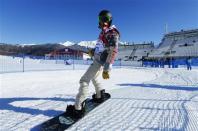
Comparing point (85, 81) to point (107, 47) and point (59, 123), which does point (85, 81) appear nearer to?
point (107, 47)

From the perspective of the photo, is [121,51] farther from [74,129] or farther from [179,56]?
[74,129]

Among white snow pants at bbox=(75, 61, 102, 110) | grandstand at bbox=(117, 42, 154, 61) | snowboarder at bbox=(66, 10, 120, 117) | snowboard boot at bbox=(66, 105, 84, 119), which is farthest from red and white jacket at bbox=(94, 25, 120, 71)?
grandstand at bbox=(117, 42, 154, 61)

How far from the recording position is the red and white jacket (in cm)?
427

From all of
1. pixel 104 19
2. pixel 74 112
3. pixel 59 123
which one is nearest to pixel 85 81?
pixel 74 112

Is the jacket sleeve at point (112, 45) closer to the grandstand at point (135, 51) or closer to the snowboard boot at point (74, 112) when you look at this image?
the snowboard boot at point (74, 112)

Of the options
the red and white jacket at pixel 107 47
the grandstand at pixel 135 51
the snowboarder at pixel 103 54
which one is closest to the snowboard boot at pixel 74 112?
the snowboarder at pixel 103 54

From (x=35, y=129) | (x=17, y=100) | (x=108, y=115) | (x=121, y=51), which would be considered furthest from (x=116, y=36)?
(x=121, y=51)

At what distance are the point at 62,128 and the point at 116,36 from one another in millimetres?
1763

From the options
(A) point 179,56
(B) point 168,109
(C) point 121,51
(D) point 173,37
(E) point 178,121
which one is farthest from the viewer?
(C) point 121,51

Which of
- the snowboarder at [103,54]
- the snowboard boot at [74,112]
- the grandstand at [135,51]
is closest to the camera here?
the snowboard boot at [74,112]

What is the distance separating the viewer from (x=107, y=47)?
4352 mm

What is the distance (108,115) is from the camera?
4.39 metres

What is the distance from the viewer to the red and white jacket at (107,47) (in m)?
4.27

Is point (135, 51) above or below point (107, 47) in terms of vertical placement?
above
